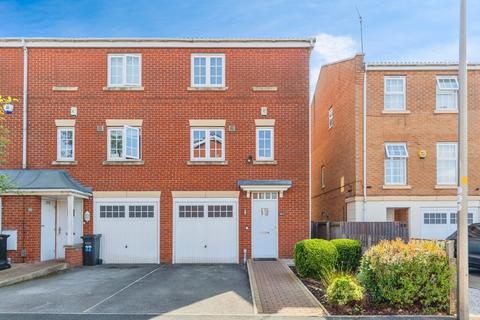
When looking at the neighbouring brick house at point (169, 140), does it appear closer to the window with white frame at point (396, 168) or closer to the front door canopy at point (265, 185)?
the front door canopy at point (265, 185)

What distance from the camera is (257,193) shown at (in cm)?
1898

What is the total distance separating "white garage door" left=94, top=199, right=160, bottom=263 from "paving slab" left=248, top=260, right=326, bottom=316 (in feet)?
16.1

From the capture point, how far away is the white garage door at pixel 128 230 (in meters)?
18.9

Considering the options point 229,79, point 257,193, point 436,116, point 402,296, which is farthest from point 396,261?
point 436,116

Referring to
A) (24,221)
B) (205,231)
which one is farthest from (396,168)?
(24,221)

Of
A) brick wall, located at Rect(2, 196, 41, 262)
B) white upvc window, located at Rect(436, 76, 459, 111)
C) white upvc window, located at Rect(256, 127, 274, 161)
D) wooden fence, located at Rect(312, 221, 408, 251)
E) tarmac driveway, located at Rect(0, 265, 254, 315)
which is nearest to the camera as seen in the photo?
tarmac driveway, located at Rect(0, 265, 254, 315)

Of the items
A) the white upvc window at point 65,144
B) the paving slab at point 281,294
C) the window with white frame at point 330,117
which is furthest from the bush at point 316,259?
the window with white frame at point 330,117

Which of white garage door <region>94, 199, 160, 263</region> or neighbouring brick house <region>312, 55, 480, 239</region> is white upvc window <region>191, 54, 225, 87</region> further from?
neighbouring brick house <region>312, 55, 480, 239</region>

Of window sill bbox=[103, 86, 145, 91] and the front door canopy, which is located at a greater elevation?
window sill bbox=[103, 86, 145, 91]

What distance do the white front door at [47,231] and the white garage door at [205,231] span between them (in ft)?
15.2

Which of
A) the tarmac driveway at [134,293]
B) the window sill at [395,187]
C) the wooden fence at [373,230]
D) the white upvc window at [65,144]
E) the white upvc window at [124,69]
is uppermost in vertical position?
the white upvc window at [124,69]

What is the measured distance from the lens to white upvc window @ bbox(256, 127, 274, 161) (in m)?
19.2

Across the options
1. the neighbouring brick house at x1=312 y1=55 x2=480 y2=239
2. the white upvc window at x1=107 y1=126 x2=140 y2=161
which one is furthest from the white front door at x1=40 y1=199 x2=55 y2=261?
the neighbouring brick house at x1=312 y1=55 x2=480 y2=239

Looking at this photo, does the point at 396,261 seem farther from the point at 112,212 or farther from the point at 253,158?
the point at 112,212
